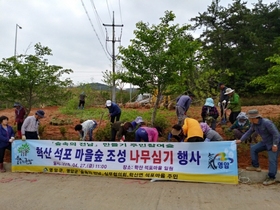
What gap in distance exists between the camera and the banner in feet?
19.7

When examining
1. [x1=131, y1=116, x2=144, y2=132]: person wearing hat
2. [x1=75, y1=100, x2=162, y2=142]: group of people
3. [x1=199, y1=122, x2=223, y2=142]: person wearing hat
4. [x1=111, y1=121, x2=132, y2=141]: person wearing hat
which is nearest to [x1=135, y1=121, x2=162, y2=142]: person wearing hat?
[x1=75, y1=100, x2=162, y2=142]: group of people

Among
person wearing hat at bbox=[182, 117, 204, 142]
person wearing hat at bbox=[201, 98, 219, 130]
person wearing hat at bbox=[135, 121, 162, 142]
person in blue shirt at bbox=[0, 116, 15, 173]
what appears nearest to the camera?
person wearing hat at bbox=[182, 117, 204, 142]

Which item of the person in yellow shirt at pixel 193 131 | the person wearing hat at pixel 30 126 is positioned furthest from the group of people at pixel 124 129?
the person wearing hat at pixel 30 126

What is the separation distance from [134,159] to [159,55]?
306cm

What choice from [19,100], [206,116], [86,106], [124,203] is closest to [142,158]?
[124,203]

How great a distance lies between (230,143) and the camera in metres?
5.99

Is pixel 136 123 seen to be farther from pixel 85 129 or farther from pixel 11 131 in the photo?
pixel 11 131

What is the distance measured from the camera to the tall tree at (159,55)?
26.7ft

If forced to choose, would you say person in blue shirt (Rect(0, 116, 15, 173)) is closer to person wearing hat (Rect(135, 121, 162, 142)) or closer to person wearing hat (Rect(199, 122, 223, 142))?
person wearing hat (Rect(135, 121, 162, 142))

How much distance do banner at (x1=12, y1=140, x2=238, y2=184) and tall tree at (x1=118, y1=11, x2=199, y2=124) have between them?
8.45 ft

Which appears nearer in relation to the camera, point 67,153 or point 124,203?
point 124,203

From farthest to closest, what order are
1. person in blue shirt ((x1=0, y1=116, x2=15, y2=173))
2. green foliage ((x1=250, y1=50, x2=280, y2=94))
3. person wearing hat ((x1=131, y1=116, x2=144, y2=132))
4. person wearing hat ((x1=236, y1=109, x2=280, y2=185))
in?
1. green foliage ((x1=250, y1=50, x2=280, y2=94))
2. person wearing hat ((x1=131, y1=116, x2=144, y2=132))
3. person in blue shirt ((x1=0, y1=116, x2=15, y2=173))
4. person wearing hat ((x1=236, y1=109, x2=280, y2=185))

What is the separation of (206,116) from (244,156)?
190 centimetres

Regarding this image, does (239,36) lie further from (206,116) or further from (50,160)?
(50,160)
